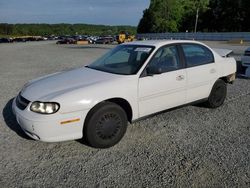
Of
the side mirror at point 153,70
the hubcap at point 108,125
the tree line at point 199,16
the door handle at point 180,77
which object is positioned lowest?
the hubcap at point 108,125

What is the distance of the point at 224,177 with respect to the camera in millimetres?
3076

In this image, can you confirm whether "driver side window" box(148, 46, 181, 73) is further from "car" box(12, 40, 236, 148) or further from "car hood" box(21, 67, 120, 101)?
"car hood" box(21, 67, 120, 101)

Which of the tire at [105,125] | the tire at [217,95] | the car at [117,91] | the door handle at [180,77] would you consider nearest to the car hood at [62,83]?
the car at [117,91]

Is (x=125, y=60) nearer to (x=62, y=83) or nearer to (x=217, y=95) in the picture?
(x=62, y=83)

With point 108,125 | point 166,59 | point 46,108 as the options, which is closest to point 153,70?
point 166,59

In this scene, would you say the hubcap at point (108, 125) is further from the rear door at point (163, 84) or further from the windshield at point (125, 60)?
the windshield at point (125, 60)

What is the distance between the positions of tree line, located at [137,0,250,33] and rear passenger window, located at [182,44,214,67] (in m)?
69.6

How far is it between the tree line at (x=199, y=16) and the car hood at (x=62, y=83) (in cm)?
7116

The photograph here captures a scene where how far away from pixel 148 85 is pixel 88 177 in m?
1.67

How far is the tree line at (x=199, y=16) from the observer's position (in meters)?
68.4

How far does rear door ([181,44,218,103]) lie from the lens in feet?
15.5

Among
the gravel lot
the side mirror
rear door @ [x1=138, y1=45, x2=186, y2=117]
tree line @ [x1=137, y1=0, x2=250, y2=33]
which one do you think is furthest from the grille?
tree line @ [x1=137, y1=0, x2=250, y2=33]

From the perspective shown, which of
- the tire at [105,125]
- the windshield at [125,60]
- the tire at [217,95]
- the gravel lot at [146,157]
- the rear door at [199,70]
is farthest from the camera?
the tire at [217,95]

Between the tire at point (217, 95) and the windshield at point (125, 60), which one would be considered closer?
the windshield at point (125, 60)
